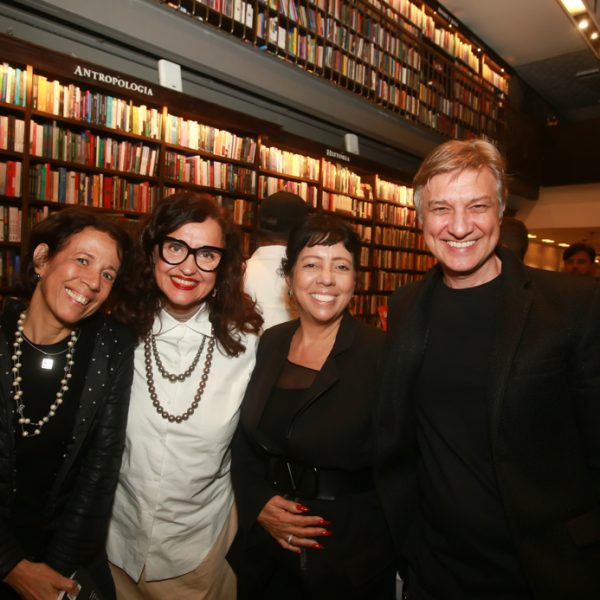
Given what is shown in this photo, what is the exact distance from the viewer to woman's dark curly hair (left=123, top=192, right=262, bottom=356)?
1.67 metres

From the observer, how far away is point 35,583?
1.41m

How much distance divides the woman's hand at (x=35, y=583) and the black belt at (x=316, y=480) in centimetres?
72

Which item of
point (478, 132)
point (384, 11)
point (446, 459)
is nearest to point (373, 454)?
point (446, 459)

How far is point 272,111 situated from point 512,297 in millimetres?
4812

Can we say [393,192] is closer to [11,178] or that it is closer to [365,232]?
[365,232]

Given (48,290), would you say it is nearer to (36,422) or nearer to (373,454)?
(36,422)

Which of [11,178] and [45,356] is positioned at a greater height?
[11,178]

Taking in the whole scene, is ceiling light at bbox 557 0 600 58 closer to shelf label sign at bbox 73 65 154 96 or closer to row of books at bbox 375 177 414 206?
row of books at bbox 375 177 414 206

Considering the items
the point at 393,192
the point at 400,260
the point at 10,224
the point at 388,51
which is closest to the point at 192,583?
the point at 10,224

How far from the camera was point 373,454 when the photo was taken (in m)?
1.50

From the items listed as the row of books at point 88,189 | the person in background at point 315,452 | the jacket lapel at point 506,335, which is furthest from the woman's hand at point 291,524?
the row of books at point 88,189

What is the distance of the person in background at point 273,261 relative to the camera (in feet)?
7.89

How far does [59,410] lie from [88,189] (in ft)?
8.66

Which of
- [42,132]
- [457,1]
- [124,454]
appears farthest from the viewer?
[457,1]
